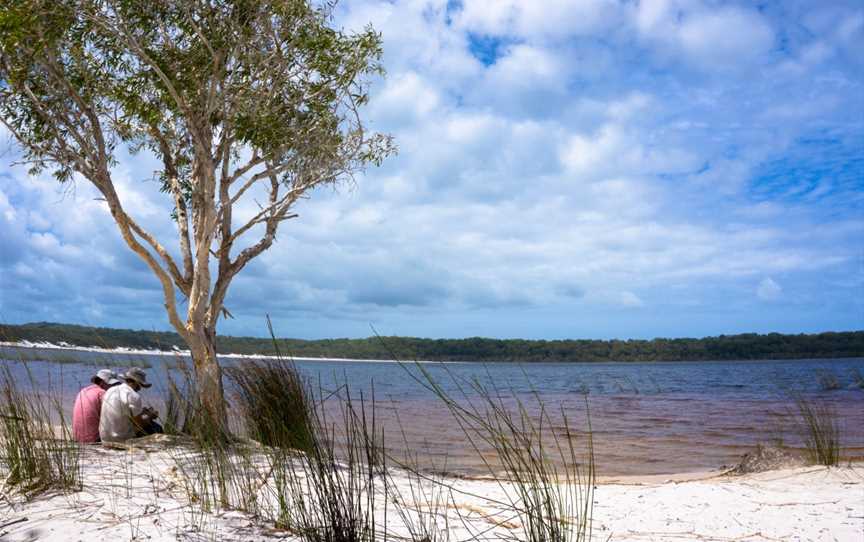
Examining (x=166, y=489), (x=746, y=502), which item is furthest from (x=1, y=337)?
(x=746, y=502)

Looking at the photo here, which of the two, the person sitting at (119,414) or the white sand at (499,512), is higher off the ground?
the person sitting at (119,414)

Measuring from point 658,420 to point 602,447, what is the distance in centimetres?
451

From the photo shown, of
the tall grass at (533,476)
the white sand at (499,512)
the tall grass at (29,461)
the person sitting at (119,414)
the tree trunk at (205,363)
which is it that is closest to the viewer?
the tall grass at (533,476)

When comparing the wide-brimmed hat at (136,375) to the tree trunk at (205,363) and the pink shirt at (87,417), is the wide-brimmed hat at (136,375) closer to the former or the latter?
the pink shirt at (87,417)

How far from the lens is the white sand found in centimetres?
346

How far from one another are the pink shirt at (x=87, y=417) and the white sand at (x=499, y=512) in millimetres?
1418

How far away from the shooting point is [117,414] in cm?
701

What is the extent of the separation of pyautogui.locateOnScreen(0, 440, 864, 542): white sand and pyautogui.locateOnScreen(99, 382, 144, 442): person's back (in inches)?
40.1

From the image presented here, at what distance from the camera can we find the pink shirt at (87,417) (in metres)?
7.18

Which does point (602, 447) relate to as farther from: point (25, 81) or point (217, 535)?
point (25, 81)

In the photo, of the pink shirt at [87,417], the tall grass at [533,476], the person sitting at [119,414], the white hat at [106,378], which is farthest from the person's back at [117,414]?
the tall grass at [533,476]

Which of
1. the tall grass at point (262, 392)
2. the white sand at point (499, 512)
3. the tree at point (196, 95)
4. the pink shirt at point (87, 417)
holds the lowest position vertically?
the white sand at point (499, 512)

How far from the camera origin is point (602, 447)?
10.4 meters

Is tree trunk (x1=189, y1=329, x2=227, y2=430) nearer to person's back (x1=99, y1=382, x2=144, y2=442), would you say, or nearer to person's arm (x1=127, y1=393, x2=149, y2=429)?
person's arm (x1=127, y1=393, x2=149, y2=429)
